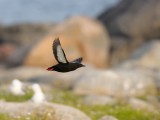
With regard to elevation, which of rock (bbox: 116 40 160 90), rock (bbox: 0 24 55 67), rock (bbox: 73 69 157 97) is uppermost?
rock (bbox: 0 24 55 67)

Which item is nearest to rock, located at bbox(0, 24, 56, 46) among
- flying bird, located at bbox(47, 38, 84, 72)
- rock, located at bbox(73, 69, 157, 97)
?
rock, located at bbox(73, 69, 157, 97)

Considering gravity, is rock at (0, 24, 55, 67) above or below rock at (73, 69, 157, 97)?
above

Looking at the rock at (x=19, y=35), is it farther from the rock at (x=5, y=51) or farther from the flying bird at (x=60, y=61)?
the flying bird at (x=60, y=61)

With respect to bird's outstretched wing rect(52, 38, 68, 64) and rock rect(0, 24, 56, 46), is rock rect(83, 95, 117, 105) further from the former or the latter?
rock rect(0, 24, 56, 46)

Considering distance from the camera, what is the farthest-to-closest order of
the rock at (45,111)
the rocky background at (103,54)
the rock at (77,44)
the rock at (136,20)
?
the rock at (136,20) → the rock at (77,44) → the rocky background at (103,54) → the rock at (45,111)

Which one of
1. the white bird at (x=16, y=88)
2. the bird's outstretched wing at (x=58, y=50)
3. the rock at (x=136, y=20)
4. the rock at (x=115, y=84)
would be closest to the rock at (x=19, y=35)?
the rock at (x=136, y=20)

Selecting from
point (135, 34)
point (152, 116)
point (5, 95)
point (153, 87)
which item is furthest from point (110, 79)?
point (135, 34)
